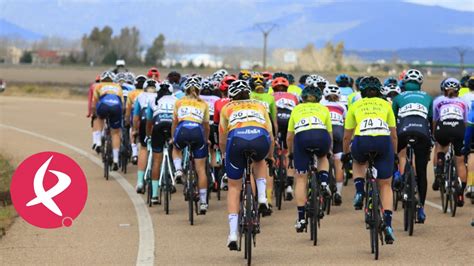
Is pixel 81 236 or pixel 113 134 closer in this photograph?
pixel 81 236

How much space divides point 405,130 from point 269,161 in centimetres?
227

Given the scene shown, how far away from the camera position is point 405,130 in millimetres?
14297

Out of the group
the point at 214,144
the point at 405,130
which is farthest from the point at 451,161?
the point at 214,144

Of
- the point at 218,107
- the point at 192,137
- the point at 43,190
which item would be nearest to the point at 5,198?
the point at 218,107

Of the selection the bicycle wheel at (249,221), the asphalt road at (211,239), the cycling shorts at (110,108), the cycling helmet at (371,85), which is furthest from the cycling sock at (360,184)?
the cycling shorts at (110,108)

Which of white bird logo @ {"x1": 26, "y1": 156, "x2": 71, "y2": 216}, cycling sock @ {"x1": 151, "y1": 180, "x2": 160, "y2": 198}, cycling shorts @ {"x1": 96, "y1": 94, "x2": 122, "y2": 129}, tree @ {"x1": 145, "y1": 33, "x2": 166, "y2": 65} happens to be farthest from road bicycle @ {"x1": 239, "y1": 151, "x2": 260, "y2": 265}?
tree @ {"x1": 145, "y1": 33, "x2": 166, "y2": 65}

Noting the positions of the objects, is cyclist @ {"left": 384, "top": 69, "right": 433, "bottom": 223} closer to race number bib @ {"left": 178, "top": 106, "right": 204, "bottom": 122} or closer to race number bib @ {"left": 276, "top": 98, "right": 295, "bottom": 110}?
race number bib @ {"left": 178, "top": 106, "right": 204, "bottom": 122}

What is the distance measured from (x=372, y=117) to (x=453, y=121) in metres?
3.52

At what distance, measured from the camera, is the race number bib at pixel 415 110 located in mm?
14258

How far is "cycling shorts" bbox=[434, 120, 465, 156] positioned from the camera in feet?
51.9

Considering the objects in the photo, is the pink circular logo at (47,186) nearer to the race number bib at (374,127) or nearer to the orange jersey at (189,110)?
the orange jersey at (189,110)

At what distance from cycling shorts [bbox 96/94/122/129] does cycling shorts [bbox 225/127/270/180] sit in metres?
9.07

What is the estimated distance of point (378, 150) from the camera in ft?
41.1

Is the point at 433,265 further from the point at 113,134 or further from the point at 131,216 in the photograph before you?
the point at 113,134
